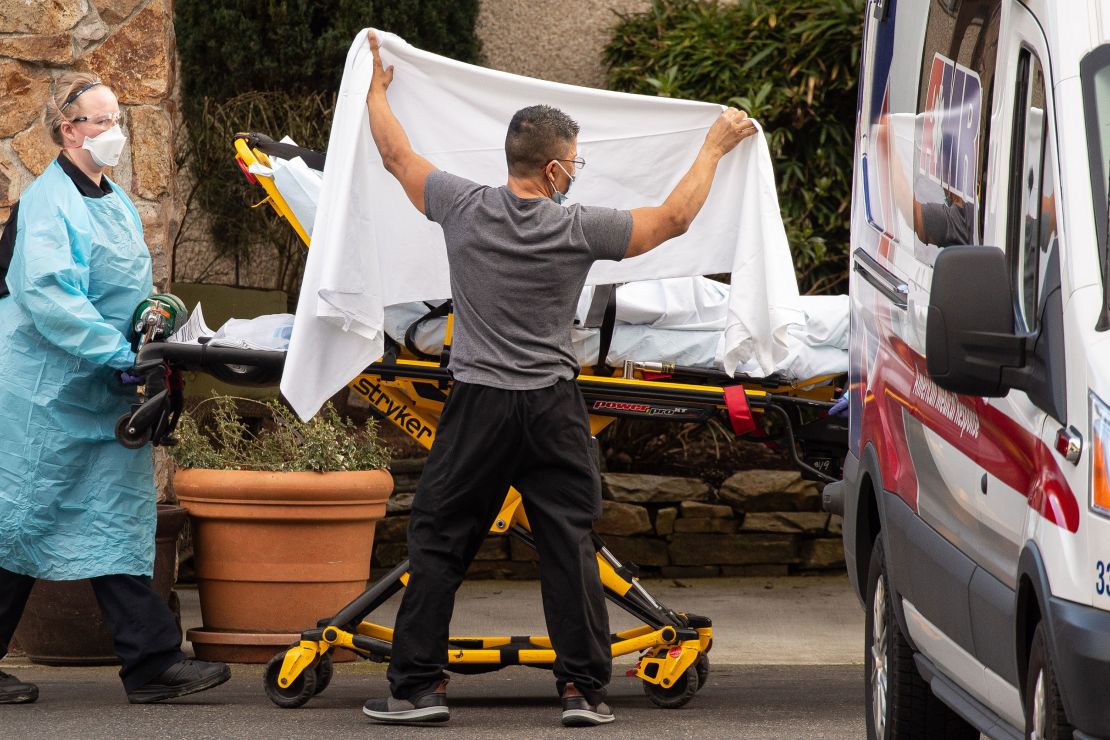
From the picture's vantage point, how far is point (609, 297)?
5.41m

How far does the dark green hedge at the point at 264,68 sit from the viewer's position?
8.00 meters

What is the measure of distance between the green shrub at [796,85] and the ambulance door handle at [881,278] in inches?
118

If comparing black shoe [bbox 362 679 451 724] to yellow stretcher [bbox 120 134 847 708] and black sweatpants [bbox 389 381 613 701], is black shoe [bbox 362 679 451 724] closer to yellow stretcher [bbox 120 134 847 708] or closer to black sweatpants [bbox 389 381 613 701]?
black sweatpants [bbox 389 381 613 701]

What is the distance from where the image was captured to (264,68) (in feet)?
26.5

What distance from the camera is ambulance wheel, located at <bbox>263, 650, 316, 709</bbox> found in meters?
5.36

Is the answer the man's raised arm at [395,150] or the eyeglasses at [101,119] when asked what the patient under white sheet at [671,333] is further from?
the eyeglasses at [101,119]

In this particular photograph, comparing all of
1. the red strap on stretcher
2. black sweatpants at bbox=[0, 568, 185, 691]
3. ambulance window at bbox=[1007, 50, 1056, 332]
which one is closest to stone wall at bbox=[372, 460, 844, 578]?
black sweatpants at bbox=[0, 568, 185, 691]

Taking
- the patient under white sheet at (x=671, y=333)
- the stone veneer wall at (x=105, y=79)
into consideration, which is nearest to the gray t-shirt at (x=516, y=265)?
the patient under white sheet at (x=671, y=333)

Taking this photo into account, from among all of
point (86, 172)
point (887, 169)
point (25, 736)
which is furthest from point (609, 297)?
point (25, 736)

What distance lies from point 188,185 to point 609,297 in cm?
363

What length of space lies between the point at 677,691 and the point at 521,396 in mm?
1154

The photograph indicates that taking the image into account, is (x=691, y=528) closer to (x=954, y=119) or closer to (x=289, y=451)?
(x=289, y=451)

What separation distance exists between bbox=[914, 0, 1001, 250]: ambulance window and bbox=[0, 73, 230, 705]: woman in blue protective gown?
2.55 meters

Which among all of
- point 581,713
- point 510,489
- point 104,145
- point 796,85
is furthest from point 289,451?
point 796,85
